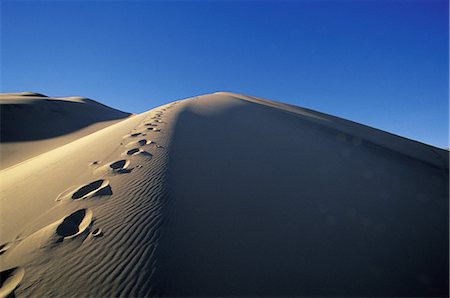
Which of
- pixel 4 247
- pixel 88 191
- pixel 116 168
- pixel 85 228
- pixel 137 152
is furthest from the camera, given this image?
pixel 137 152

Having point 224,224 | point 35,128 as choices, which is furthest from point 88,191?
point 35,128

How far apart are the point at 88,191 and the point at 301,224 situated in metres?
3.41

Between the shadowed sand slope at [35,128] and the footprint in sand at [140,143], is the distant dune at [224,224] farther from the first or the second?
the shadowed sand slope at [35,128]

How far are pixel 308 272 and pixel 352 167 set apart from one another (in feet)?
11.6

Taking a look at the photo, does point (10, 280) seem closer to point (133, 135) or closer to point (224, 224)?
point (224, 224)

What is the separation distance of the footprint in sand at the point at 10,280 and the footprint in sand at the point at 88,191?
4.62ft

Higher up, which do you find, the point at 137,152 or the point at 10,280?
the point at 137,152

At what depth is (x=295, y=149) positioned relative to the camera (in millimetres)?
6180

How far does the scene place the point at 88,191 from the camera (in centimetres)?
403

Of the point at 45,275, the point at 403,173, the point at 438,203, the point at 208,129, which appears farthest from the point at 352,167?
the point at 45,275

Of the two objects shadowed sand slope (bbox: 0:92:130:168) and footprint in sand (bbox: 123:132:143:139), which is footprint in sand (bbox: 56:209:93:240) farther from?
shadowed sand slope (bbox: 0:92:130:168)

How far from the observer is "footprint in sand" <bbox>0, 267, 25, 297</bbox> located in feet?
7.15

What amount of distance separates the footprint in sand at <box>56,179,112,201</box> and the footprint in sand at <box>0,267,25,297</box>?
1.41m

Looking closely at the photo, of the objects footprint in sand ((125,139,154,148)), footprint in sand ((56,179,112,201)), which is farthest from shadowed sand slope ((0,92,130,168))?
footprint in sand ((56,179,112,201))
